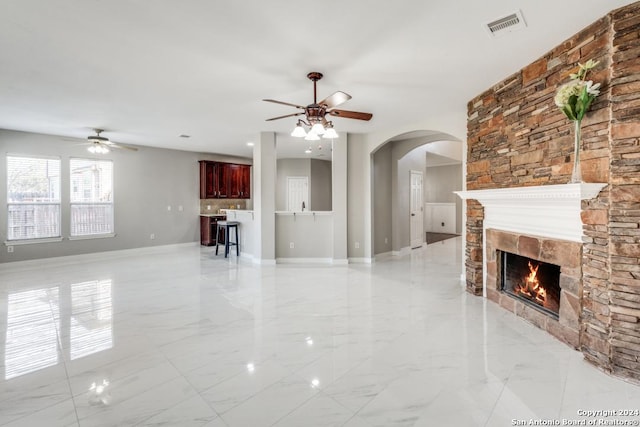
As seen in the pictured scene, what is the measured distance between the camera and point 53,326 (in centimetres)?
330

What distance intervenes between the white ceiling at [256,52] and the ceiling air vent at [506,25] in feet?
0.21

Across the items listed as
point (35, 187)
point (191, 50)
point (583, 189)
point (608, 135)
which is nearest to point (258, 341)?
point (191, 50)

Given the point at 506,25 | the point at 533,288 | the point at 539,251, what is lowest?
the point at 533,288

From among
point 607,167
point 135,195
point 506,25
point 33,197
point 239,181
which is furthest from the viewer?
point 239,181

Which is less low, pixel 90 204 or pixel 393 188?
pixel 393 188

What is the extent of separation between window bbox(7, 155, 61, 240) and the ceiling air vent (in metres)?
8.05

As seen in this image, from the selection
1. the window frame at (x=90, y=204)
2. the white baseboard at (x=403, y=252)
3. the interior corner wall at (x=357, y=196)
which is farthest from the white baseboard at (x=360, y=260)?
the window frame at (x=90, y=204)

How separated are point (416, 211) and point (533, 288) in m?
5.07

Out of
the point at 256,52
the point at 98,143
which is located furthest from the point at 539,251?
the point at 98,143

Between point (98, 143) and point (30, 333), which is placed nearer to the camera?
point (30, 333)

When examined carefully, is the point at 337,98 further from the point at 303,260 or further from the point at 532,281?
the point at 303,260

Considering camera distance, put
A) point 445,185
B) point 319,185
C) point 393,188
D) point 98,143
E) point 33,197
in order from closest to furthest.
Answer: point 98,143 → point 33,197 → point 393,188 → point 319,185 → point 445,185

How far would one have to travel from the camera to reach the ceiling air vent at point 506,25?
2.39 metres

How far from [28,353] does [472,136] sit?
17.8 ft
